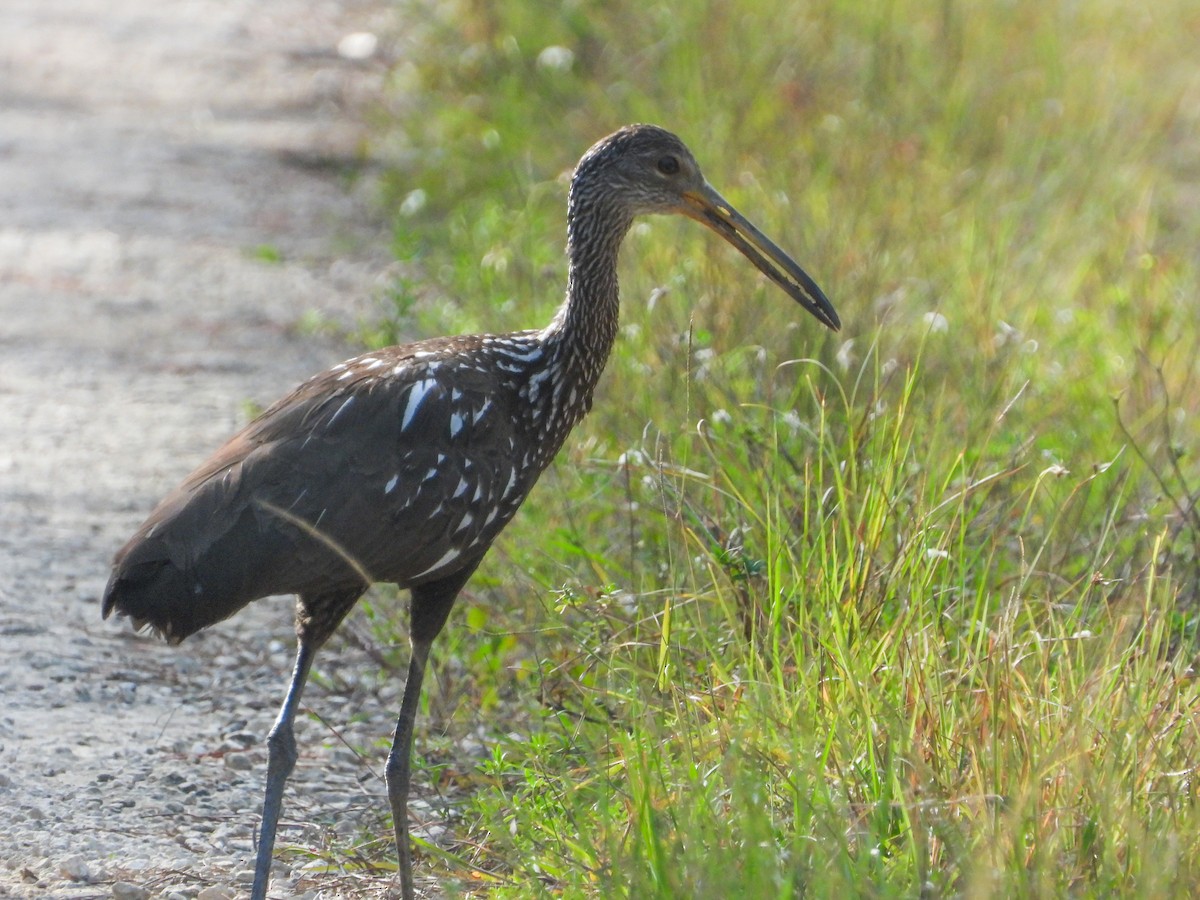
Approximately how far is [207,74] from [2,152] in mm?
2139

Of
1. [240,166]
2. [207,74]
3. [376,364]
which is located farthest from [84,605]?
[207,74]

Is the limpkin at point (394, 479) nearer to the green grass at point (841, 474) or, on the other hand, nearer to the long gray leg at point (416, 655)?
the long gray leg at point (416, 655)

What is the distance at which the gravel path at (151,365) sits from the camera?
13.5 feet

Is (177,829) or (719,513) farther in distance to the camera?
(719,513)

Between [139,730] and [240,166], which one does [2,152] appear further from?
[139,730]

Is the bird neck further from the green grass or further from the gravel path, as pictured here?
the gravel path

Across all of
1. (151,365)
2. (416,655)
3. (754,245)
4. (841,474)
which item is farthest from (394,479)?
(151,365)

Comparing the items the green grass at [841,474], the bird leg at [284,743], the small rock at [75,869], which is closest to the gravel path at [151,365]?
the small rock at [75,869]

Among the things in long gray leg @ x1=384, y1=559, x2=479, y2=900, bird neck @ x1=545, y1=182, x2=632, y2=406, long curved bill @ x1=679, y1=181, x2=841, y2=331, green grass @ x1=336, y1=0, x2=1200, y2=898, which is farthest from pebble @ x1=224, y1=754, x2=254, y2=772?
long curved bill @ x1=679, y1=181, x2=841, y2=331

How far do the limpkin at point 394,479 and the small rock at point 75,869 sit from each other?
0.44m

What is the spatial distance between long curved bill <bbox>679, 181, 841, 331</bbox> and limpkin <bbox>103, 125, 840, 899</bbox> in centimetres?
1

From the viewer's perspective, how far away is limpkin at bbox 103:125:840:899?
3.54 meters

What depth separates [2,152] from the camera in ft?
31.5

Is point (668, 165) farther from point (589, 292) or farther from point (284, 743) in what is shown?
point (284, 743)
